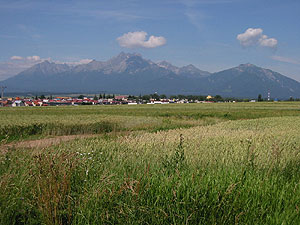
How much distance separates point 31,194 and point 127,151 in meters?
→ 3.50

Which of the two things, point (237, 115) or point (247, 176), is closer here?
point (247, 176)

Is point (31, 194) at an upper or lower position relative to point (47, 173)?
lower

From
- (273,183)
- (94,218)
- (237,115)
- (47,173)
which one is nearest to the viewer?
(94,218)

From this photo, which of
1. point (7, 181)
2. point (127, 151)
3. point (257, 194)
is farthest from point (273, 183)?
point (7, 181)

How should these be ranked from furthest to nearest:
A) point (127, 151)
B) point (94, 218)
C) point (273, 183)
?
point (127, 151) < point (273, 183) < point (94, 218)

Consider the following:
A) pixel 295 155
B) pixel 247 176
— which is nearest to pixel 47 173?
pixel 247 176

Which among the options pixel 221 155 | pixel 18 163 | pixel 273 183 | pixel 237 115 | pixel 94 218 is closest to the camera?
pixel 94 218

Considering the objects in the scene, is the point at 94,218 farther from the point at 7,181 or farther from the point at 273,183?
the point at 273,183

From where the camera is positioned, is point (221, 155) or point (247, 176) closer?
point (247, 176)

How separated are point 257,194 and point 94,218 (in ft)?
8.63

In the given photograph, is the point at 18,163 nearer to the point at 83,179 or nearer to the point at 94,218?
the point at 83,179

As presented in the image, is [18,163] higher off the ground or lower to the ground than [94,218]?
higher

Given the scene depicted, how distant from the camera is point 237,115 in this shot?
42.6 meters

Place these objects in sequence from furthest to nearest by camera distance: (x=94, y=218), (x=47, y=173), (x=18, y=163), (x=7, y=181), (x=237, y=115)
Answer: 1. (x=237, y=115)
2. (x=18, y=163)
3. (x=47, y=173)
4. (x=7, y=181)
5. (x=94, y=218)
